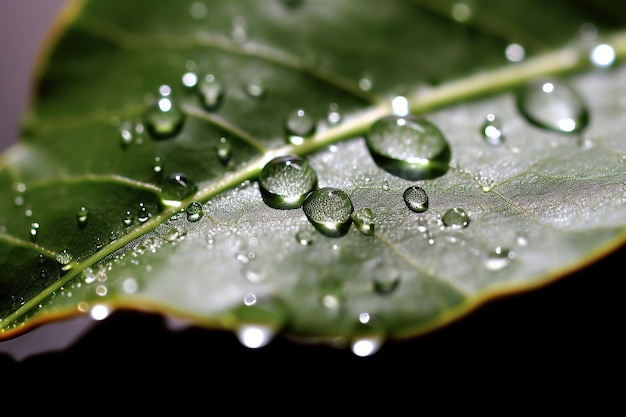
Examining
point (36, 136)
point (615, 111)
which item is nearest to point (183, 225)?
point (36, 136)

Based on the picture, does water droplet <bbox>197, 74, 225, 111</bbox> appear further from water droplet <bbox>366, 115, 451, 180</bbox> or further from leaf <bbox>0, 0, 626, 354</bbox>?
water droplet <bbox>366, 115, 451, 180</bbox>

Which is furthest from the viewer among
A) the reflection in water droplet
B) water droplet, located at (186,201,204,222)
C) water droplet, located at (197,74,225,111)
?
water droplet, located at (197,74,225,111)

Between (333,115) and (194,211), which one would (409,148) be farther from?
(194,211)

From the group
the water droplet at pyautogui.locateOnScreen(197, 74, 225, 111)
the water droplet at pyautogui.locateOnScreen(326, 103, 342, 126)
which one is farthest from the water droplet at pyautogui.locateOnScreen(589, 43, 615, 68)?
the water droplet at pyautogui.locateOnScreen(197, 74, 225, 111)

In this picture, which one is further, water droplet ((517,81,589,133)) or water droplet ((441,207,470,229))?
water droplet ((517,81,589,133))

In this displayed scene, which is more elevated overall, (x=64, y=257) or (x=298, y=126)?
(x=298, y=126)

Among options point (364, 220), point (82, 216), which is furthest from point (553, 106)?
point (82, 216)

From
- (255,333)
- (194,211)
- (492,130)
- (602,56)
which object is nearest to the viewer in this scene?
(255,333)
